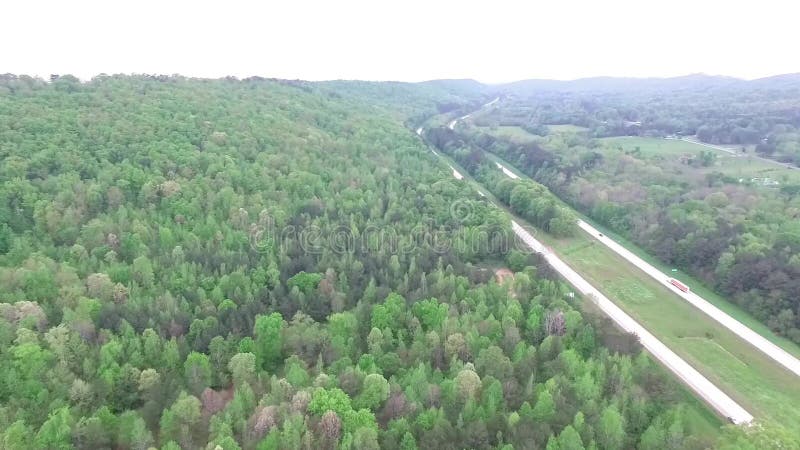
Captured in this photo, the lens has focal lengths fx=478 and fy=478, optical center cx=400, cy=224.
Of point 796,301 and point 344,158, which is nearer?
point 796,301

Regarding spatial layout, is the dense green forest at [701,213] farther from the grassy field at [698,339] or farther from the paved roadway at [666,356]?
the paved roadway at [666,356]

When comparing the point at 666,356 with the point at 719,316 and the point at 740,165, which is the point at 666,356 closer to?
the point at 719,316

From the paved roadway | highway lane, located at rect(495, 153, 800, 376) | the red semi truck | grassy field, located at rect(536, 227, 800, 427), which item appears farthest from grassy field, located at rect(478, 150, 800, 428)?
the red semi truck

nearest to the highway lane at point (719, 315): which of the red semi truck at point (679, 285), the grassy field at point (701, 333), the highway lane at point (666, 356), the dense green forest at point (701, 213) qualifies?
the red semi truck at point (679, 285)

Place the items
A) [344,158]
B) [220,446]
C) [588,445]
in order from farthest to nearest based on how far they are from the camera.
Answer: [344,158] → [588,445] → [220,446]

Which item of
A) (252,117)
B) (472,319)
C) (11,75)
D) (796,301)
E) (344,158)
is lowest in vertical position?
(796,301)

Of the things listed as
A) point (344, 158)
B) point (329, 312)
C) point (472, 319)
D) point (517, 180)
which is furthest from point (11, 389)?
point (517, 180)

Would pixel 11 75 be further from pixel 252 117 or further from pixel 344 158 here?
pixel 344 158

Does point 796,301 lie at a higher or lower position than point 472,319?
lower
